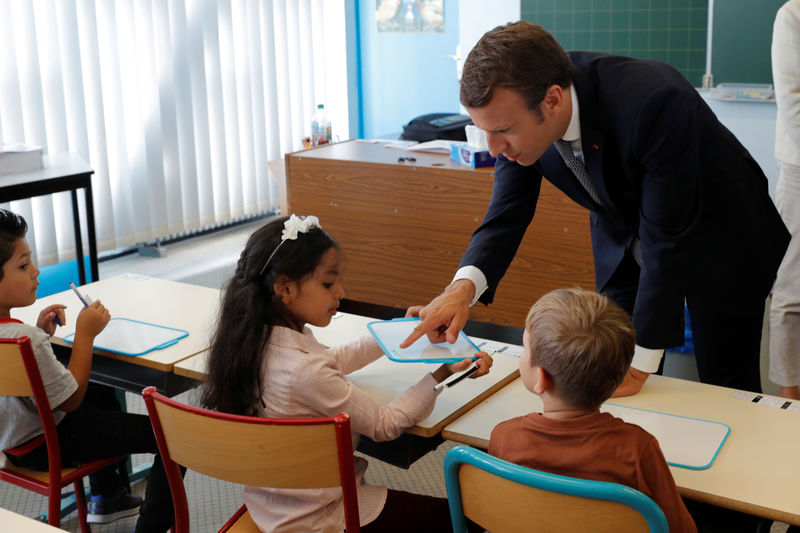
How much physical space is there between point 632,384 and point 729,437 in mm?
231

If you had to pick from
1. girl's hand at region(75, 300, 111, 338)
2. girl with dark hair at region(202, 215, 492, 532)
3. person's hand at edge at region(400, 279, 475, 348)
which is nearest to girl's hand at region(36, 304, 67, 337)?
girl's hand at region(75, 300, 111, 338)

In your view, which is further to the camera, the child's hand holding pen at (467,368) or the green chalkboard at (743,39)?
the green chalkboard at (743,39)

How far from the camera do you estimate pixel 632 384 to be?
5.43 feet

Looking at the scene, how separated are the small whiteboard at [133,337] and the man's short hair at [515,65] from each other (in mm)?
955

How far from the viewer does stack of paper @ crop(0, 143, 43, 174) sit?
3.47 metres

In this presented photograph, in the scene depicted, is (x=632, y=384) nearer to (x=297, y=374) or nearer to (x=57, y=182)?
(x=297, y=374)

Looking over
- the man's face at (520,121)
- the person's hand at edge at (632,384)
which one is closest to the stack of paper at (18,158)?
the man's face at (520,121)

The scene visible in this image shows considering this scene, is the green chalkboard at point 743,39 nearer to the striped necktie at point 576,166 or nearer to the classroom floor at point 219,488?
the classroom floor at point 219,488

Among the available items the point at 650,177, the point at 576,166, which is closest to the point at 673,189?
the point at 650,177

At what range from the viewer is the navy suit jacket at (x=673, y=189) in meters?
1.56

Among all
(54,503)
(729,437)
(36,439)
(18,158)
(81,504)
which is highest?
(18,158)

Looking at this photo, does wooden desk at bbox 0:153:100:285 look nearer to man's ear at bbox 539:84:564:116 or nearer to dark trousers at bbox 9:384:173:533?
dark trousers at bbox 9:384:173:533

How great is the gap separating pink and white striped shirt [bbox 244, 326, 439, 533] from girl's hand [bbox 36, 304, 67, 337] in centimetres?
79

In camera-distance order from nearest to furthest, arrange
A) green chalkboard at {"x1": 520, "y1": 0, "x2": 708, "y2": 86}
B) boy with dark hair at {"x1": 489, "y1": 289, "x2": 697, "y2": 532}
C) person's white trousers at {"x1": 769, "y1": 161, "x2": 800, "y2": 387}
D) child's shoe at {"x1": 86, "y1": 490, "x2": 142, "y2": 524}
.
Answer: boy with dark hair at {"x1": 489, "y1": 289, "x2": 697, "y2": 532} < child's shoe at {"x1": 86, "y1": 490, "x2": 142, "y2": 524} < person's white trousers at {"x1": 769, "y1": 161, "x2": 800, "y2": 387} < green chalkboard at {"x1": 520, "y1": 0, "x2": 708, "y2": 86}
